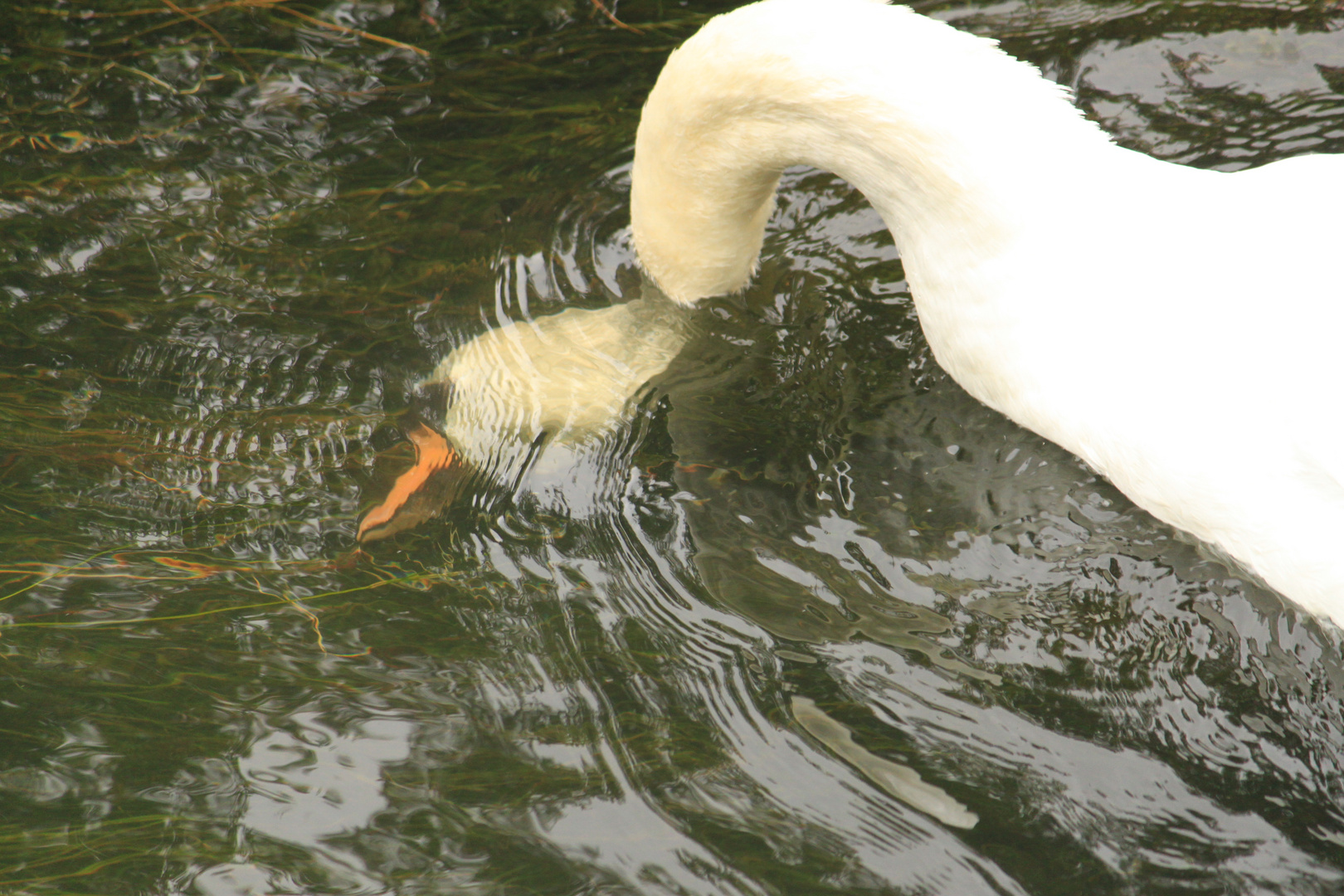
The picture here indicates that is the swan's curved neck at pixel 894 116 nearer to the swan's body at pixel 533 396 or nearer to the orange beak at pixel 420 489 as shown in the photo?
the swan's body at pixel 533 396

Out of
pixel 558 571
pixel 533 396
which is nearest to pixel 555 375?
pixel 533 396

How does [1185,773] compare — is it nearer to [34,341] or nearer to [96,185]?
[34,341]

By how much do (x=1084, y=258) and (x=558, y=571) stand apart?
132 cm

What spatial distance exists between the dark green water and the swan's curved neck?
298 millimetres

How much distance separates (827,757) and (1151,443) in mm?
876

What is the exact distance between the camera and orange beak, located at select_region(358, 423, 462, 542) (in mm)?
2527

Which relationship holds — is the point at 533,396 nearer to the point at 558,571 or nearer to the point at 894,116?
the point at 558,571

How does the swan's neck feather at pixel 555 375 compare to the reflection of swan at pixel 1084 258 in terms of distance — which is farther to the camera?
the swan's neck feather at pixel 555 375

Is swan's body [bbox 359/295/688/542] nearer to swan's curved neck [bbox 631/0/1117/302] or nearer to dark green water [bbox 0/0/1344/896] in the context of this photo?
dark green water [bbox 0/0/1344/896]

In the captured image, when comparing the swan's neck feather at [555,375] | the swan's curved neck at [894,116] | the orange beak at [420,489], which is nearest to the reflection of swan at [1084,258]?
the swan's curved neck at [894,116]

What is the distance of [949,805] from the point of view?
198cm

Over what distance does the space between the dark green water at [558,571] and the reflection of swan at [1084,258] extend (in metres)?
0.09

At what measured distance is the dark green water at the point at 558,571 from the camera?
6.30ft

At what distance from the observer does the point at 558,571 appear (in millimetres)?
2443
